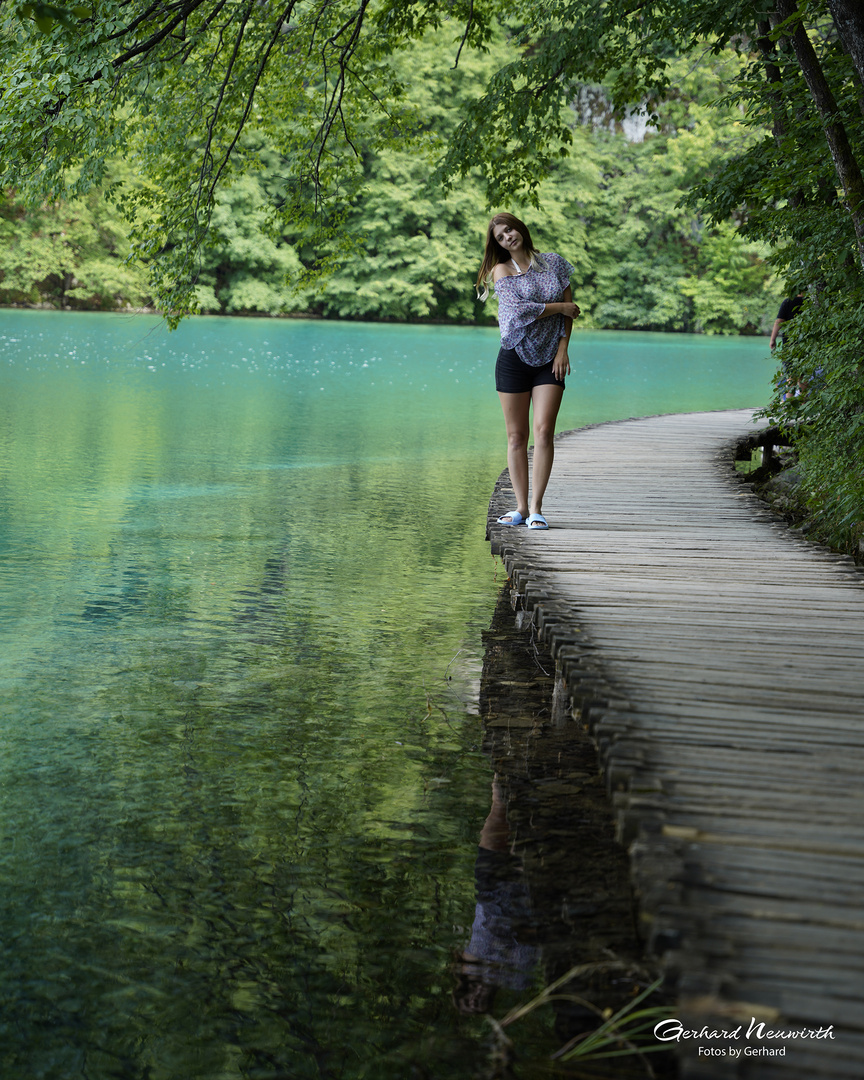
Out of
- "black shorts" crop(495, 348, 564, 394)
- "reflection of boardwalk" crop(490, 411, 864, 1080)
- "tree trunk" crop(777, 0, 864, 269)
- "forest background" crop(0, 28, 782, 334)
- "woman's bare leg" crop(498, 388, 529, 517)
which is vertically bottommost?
"reflection of boardwalk" crop(490, 411, 864, 1080)

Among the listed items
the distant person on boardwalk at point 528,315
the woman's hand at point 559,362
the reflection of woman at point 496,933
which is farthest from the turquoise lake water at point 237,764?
the woman's hand at point 559,362

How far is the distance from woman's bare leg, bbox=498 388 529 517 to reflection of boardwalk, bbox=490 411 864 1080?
1.15ft

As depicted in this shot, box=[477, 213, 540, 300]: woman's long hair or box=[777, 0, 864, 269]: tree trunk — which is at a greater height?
Result: box=[777, 0, 864, 269]: tree trunk

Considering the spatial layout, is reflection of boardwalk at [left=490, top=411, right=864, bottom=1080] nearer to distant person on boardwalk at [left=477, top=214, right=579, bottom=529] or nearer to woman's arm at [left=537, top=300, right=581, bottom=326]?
distant person on boardwalk at [left=477, top=214, right=579, bottom=529]

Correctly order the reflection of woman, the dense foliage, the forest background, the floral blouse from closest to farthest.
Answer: the reflection of woman
the floral blouse
the dense foliage
the forest background

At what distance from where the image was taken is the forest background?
50906 millimetres

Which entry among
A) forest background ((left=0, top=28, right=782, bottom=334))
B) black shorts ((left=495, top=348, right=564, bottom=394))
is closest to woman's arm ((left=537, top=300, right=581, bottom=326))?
black shorts ((left=495, top=348, right=564, bottom=394))

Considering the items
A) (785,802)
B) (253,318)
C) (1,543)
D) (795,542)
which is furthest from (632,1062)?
(253,318)

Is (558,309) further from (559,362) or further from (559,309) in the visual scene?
(559,362)

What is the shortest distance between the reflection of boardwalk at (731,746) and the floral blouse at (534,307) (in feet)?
3.95

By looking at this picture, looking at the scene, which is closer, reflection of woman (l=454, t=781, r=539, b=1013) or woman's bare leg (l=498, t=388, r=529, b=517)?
reflection of woman (l=454, t=781, r=539, b=1013)

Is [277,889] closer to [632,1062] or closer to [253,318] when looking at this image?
[632,1062]

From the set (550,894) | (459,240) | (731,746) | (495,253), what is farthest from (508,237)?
(459,240)

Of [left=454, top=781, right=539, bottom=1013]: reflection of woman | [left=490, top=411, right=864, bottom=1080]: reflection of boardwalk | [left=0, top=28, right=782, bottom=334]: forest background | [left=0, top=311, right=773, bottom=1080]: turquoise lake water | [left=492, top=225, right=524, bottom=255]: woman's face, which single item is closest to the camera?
[left=490, top=411, right=864, bottom=1080]: reflection of boardwalk
